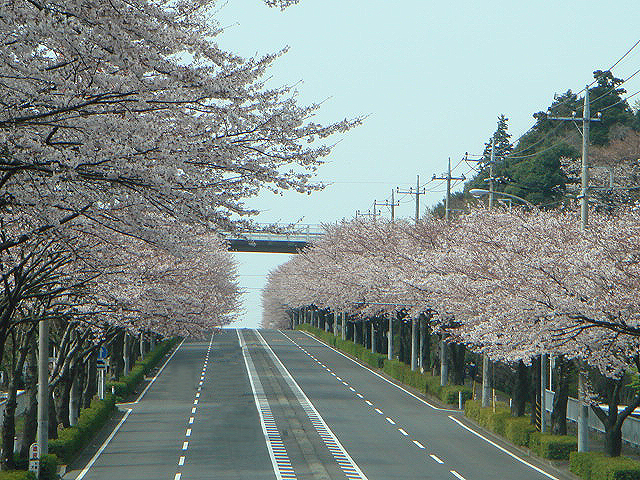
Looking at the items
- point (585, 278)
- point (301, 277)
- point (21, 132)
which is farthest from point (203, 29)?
point (301, 277)

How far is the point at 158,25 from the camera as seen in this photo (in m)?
7.25

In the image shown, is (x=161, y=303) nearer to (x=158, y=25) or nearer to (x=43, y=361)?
(x=43, y=361)

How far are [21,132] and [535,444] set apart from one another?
24.5 m

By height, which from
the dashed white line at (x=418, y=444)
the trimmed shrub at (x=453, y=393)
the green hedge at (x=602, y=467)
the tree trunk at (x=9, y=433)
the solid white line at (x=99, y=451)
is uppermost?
the tree trunk at (x=9, y=433)

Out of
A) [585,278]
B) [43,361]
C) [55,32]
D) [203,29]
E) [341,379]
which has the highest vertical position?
[203,29]

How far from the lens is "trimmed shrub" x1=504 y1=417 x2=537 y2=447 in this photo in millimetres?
30234

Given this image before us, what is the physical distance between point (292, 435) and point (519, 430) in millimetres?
8106

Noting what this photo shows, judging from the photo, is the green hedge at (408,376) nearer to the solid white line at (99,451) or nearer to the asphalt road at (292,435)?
the asphalt road at (292,435)

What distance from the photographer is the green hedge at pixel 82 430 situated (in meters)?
25.5

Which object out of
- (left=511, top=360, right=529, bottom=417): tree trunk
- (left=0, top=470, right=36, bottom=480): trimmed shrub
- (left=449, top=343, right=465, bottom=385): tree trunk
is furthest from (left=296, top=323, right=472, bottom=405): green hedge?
(left=0, top=470, right=36, bottom=480): trimmed shrub

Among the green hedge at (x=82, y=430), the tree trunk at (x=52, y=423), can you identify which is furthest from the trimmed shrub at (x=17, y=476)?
the tree trunk at (x=52, y=423)

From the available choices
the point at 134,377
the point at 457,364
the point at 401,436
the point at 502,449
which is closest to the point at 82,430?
the point at 401,436

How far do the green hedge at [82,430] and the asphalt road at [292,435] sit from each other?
67cm

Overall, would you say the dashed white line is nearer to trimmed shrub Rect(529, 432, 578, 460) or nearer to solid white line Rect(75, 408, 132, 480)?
trimmed shrub Rect(529, 432, 578, 460)
